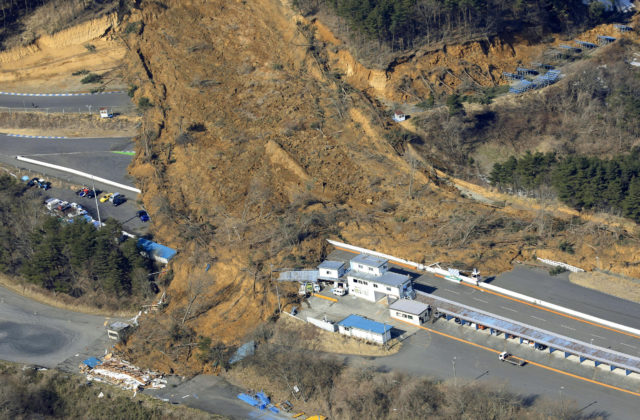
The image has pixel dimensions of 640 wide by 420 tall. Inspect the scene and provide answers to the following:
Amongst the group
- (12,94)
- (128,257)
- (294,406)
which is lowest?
(294,406)

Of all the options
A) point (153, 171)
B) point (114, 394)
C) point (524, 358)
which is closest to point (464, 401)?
point (524, 358)

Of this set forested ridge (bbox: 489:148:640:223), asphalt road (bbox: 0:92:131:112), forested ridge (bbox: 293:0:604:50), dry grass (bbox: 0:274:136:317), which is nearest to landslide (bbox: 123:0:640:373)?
forested ridge (bbox: 489:148:640:223)

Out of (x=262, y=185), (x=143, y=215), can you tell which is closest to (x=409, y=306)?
(x=262, y=185)

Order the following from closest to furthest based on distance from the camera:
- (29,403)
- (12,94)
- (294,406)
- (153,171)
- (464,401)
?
(464,401)
(294,406)
(29,403)
(153,171)
(12,94)

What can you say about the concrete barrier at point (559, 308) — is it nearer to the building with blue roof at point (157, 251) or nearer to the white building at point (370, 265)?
the white building at point (370, 265)

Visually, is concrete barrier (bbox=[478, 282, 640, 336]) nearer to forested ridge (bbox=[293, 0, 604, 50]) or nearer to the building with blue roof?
the building with blue roof

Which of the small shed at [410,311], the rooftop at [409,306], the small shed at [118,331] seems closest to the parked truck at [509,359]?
the small shed at [410,311]

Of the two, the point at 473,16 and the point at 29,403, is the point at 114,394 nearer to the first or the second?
the point at 29,403

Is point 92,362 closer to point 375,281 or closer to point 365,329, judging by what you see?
point 365,329
